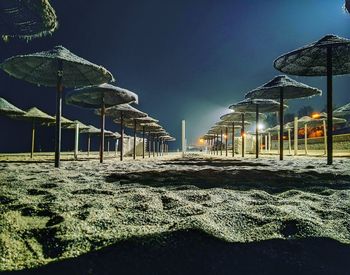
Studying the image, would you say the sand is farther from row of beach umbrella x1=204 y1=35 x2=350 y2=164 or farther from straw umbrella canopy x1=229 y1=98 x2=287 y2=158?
straw umbrella canopy x1=229 y1=98 x2=287 y2=158

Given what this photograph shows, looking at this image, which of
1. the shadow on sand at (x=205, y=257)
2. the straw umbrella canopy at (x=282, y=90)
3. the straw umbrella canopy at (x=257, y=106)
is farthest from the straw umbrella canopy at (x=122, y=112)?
the shadow on sand at (x=205, y=257)

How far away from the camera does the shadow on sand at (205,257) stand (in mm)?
1133

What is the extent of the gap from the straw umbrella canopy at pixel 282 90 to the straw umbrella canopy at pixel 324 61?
114 cm

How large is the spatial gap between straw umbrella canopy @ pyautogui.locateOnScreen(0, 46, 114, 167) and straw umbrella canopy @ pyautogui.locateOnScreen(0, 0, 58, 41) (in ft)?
4.76

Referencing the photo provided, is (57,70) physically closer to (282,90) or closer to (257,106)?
(282,90)

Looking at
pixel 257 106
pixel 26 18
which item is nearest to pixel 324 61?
pixel 257 106

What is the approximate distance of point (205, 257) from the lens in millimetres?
1243

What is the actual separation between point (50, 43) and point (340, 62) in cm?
3122

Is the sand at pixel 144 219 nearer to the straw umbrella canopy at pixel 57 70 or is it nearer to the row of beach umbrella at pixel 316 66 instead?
the straw umbrella canopy at pixel 57 70

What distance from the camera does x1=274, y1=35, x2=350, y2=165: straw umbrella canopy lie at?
5837 millimetres

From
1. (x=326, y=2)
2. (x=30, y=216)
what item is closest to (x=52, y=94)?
(x=30, y=216)

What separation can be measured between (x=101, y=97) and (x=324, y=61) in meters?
6.10

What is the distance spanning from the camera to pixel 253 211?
1880mm

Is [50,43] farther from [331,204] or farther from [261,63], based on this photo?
[261,63]
